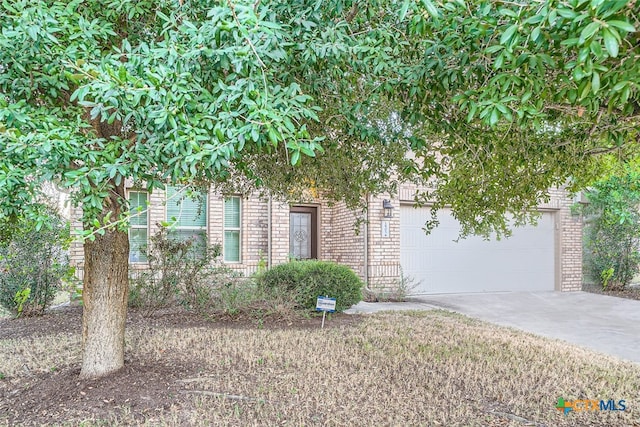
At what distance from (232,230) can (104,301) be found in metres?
5.94

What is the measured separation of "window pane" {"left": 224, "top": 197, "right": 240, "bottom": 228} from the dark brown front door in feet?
5.16

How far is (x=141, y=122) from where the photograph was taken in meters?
2.36

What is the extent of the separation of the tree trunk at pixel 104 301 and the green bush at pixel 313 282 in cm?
336

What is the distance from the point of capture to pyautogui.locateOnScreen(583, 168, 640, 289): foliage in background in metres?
11.2

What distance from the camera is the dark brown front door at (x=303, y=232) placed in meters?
11.1

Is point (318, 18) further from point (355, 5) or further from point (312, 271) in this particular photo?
point (312, 271)

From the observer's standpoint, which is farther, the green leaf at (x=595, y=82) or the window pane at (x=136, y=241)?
A: the window pane at (x=136, y=241)

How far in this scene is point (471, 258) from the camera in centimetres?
1130

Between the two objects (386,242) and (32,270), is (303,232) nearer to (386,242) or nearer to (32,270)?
(386,242)

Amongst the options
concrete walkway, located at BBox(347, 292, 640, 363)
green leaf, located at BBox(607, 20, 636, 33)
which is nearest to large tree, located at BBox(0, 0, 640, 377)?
green leaf, located at BBox(607, 20, 636, 33)

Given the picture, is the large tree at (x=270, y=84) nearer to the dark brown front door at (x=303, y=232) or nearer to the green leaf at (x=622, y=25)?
the green leaf at (x=622, y=25)

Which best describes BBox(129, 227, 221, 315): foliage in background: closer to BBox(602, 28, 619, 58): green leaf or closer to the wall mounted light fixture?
the wall mounted light fixture

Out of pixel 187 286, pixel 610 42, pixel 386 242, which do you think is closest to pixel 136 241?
pixel 187 286

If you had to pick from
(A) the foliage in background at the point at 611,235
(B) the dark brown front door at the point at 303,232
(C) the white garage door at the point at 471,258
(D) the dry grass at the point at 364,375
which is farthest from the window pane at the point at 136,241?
(A) the foliage in background at the point at 611,235
